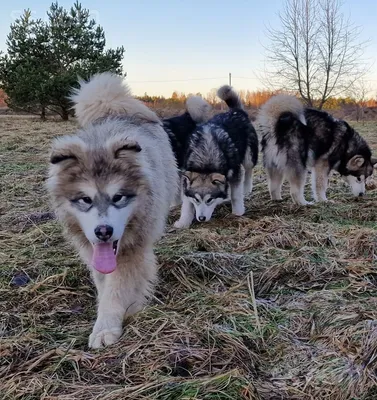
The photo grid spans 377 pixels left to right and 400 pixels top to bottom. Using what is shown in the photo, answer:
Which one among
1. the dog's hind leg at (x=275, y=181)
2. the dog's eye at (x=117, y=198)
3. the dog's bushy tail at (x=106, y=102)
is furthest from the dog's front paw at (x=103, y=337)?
the dog's hind leg at (x=275, y=181)

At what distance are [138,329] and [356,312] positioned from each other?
1.24 metres

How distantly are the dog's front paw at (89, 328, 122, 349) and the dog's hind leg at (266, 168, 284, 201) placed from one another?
4425mm

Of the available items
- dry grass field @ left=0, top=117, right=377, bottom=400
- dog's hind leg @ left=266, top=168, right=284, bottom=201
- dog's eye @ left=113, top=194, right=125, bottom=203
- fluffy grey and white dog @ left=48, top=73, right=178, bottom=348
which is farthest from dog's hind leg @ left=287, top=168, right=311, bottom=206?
dog's eye @ left=113, top=194, right=125, bottom=203

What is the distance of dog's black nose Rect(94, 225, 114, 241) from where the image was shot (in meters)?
2.47

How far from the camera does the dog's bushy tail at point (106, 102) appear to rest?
386 centimetres

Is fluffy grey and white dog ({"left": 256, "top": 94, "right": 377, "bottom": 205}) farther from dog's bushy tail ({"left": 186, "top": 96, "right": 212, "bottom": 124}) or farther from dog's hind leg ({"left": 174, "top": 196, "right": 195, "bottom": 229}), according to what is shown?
dog's hind leg ({"left": 174, "top": 196, "right": 195, "bottom": 229})

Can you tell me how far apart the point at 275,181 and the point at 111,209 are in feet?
14.3

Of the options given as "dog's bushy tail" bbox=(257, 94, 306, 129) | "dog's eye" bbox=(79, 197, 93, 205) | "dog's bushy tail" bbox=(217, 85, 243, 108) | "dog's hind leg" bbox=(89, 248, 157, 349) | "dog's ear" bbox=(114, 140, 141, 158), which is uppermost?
"dog's bushy tail" bbox=(217, 85, 243, 108)

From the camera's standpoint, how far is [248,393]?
194 cm

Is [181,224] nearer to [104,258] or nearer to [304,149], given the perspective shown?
[304,149]

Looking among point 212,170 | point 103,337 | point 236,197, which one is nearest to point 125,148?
point 103,337

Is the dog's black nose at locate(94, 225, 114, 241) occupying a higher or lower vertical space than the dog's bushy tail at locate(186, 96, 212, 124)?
lower

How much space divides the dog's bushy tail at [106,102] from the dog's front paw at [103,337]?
1879mm

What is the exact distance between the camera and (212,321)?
2646 mm
